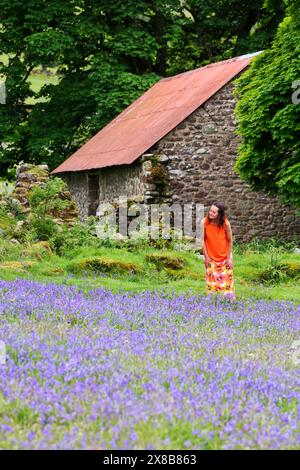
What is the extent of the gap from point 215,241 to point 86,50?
873 inches

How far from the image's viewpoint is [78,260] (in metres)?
15.9

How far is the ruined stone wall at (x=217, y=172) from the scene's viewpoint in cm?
2327

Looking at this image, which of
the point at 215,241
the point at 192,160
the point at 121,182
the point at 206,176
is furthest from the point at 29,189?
the point at 215,241

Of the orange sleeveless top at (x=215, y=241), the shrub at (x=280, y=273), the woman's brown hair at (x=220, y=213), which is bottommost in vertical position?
the shrub at (x=280, y=273)

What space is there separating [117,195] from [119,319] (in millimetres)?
16136

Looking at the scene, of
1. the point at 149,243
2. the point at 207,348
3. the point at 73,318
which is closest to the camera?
the point at 207,348

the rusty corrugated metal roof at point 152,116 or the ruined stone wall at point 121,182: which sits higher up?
the rusty corrugated metal roof at point 152,116

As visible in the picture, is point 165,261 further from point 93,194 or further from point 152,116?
point 93,194

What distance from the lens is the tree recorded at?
18.4 m

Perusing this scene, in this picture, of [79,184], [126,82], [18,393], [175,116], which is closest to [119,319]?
[18,393]

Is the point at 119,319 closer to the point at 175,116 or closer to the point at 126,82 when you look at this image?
the point at 175,116

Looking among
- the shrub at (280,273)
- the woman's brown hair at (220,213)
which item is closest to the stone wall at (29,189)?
the shrub at (280,273)

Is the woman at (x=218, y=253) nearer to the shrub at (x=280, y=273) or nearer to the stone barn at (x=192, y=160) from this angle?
the shrub at (x=280, y=273)

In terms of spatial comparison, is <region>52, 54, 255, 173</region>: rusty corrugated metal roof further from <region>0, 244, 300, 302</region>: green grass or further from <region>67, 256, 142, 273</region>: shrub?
<region>67, 256, 142, 273</region>: shrub
